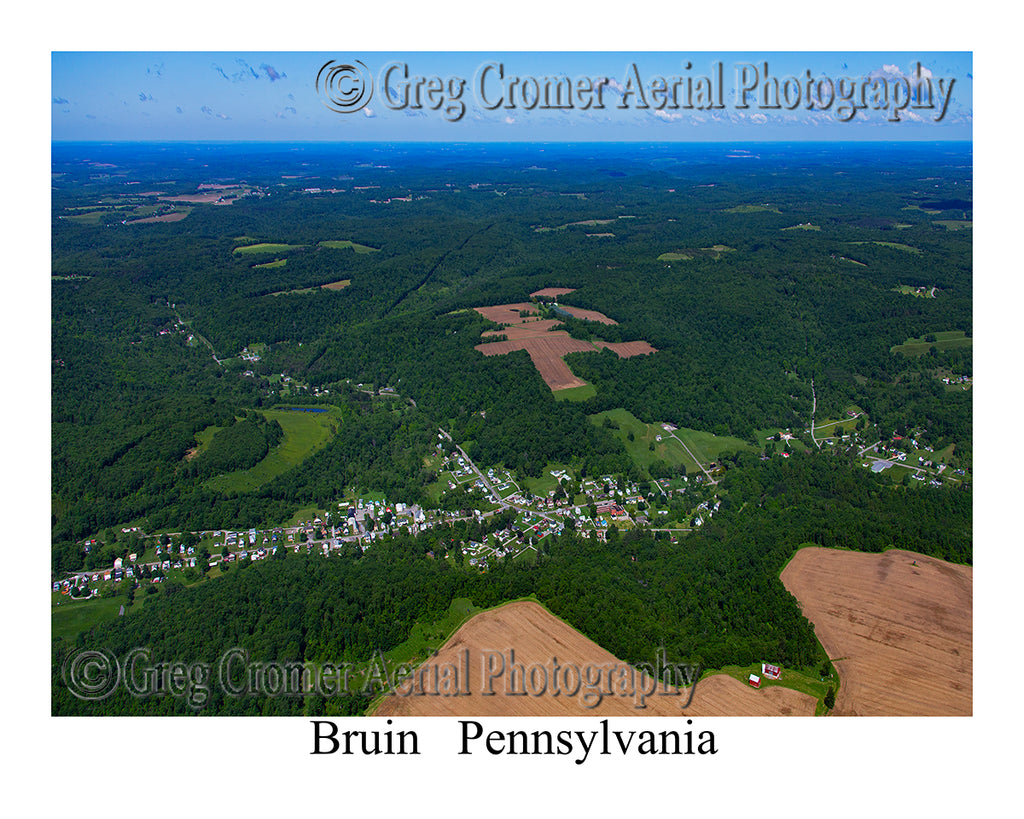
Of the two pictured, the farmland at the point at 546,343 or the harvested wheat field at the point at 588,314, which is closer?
the farmland at the point at 546,343

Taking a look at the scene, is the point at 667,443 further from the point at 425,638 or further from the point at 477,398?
the point at 425,638

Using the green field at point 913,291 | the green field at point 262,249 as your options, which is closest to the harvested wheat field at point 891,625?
the green field at point 913,291

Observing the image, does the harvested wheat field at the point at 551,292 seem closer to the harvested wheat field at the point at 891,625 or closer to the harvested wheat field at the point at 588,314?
the harvested wheat field at the point at 588,314

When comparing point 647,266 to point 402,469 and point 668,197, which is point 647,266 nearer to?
point 402,469

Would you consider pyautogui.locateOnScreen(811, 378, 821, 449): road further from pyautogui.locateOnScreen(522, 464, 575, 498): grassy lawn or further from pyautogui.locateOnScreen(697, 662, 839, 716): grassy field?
pyautogui.locateOnScreen(697, 662, 839, 716): grassy field

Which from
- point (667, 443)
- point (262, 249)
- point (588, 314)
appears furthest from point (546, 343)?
point (262, 249)
